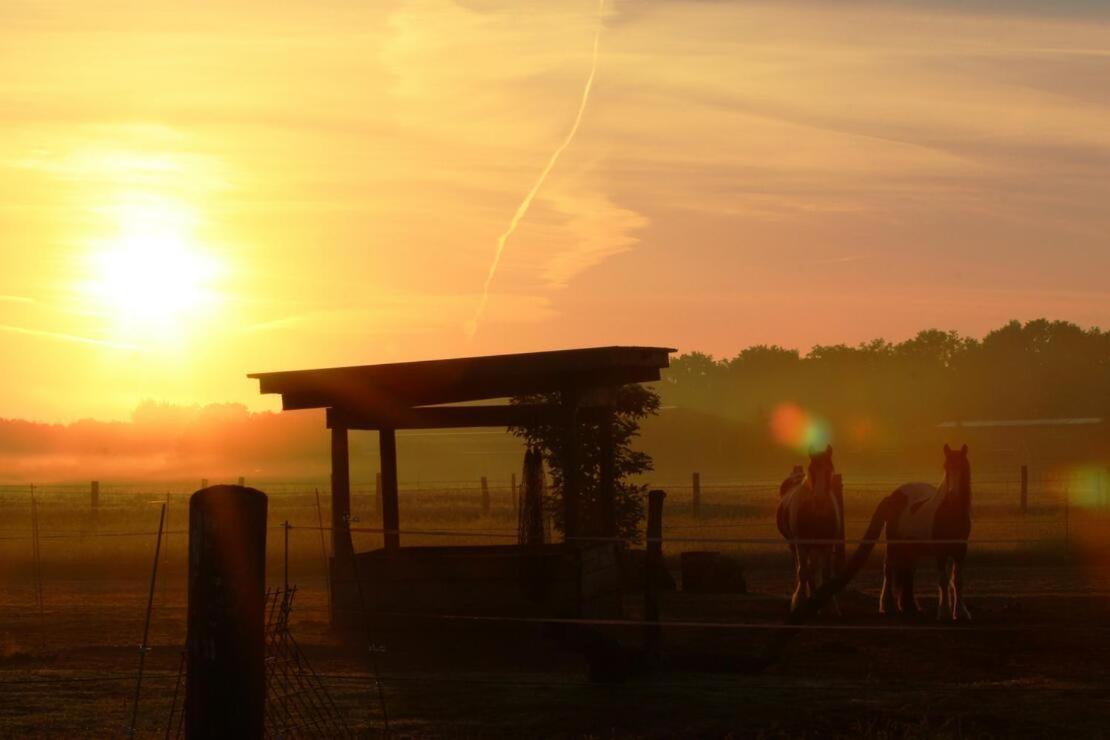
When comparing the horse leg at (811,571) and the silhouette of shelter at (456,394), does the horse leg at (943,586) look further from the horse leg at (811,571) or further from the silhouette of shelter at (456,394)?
the silhouette of shelter at (456,394)

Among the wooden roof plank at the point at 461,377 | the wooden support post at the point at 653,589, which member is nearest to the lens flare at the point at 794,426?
the wooden roof plank at the point at 461,377

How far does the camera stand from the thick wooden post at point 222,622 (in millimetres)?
5715

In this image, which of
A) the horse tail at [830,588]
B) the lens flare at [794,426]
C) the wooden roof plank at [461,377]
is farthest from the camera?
the lens flare at [794,426]

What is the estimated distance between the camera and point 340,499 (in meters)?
17.5

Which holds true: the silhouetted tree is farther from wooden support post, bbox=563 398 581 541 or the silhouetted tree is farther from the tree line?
the tree line

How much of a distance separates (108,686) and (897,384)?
136m

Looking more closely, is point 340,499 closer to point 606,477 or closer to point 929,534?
point 606,477

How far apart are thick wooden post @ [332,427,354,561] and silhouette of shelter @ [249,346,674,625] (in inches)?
0.5

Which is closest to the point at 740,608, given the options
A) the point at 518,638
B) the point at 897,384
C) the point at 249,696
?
the point at 518,638

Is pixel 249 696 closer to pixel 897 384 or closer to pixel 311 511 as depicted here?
pixel 311 511

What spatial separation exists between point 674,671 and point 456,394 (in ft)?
18.0

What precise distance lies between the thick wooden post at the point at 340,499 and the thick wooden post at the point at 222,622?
34.5ft

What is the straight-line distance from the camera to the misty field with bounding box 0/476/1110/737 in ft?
34.7

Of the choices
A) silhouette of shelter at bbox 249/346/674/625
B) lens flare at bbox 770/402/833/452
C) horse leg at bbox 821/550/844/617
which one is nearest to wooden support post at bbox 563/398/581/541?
silhouette of shelter at bbox 249/346/674/625
